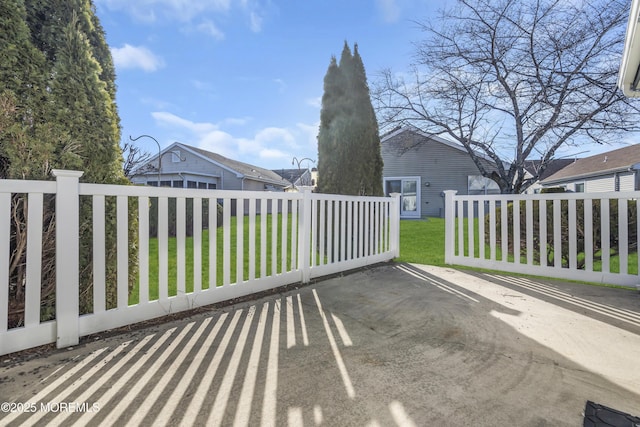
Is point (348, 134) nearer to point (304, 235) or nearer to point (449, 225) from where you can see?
point (449, 225)

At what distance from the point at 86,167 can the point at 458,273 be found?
14.3ft

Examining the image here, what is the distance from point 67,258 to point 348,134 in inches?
173

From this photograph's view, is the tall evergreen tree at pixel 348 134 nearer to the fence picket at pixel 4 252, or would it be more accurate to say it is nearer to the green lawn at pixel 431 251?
the green lawn at pixel 431 251

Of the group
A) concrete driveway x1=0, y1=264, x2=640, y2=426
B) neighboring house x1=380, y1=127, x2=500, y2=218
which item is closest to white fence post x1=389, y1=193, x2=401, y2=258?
concrete driveway x1=0, y1=264, x2=640, y2=426

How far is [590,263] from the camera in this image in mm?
3602

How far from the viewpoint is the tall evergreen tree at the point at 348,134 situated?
5.41 m

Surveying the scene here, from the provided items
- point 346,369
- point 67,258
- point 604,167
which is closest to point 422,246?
point 346,369

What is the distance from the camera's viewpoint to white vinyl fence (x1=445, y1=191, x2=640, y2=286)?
136 inches

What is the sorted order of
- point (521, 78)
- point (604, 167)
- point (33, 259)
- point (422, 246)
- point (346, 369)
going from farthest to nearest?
point (604, 167)
point (521, 78)
point (422, 246)
point (33, 259)
point (346, 369)

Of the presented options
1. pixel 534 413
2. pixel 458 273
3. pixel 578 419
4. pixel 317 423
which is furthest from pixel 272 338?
pixel 458 273

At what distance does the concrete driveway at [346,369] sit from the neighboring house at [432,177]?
11.4 m

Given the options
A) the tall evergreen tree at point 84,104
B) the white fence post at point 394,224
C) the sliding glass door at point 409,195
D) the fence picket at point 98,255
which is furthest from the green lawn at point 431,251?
the tall evergreen tree at point 84,104

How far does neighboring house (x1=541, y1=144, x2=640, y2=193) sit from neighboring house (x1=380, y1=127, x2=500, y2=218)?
346 centimetres

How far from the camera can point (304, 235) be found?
3719mm
